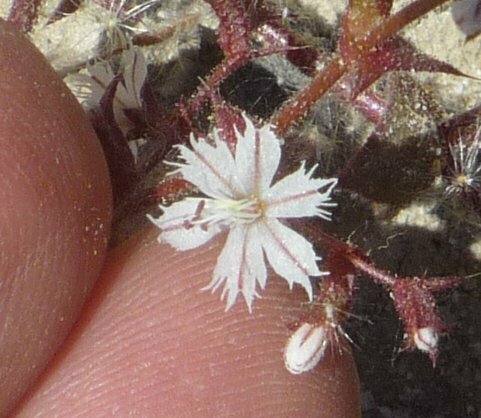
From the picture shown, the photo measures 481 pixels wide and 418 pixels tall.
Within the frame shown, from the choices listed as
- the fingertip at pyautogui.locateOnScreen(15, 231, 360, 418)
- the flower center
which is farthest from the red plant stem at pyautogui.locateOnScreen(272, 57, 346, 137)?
the fingertip at pyautogui.locateOnScreen(15, 231, 360, 418)

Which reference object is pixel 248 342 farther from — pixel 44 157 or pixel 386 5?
pixel 386 5

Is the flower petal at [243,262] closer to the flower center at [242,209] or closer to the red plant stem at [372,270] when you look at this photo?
the flower center at [242,209]

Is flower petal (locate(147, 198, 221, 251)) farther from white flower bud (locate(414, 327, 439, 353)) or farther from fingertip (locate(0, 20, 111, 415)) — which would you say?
white flower bud (locate(414, 327, 439, 353))

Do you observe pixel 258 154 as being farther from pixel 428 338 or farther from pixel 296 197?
pixel 428 338

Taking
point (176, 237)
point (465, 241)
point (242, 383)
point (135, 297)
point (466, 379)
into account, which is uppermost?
point (176, 237)

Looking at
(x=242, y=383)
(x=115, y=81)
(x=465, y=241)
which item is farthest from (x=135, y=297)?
(x=465, y=241)

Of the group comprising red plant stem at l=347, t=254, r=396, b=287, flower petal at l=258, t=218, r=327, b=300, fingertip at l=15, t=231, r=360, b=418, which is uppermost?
flower petal at l=258, t=218, r=327, b=300

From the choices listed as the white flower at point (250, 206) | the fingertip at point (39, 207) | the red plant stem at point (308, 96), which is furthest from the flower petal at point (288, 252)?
the fingertip at point (39, 207)

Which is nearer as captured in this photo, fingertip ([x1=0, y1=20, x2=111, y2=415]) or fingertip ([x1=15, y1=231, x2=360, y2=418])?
fingertip ([x1=0, y1=20, x2=111, y2=415])

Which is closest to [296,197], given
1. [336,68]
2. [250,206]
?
[250,206]
